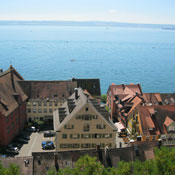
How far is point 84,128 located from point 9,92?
29771 mm

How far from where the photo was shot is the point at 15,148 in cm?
6638

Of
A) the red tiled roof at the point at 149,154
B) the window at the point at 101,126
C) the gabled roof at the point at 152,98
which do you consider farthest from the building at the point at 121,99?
the red tiled roof at the point at 149,154

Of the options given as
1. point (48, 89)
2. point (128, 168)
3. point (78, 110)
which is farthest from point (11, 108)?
point (128, 168)

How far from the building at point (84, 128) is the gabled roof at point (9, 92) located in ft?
57.9

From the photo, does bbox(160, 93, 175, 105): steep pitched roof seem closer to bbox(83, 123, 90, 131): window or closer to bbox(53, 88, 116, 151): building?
bbox(53, 88, 116, 151): building

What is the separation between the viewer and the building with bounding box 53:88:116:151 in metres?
58.0

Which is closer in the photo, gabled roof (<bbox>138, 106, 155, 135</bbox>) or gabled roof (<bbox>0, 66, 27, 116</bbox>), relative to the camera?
gabled roof (<bbox>138, 106, 155, 135</bbox>)

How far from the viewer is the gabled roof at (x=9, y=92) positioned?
7019 centimetres

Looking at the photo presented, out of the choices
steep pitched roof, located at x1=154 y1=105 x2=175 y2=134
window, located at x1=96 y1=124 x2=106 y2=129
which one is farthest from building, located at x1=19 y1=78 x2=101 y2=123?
steep pitched roof, located at x1=154 y1=105 x2=175 y2=134

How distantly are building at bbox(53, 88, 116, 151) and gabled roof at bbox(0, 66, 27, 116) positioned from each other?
57.9ft

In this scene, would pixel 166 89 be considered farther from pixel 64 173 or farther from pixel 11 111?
pixel 64 173

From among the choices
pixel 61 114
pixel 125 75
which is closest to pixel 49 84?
pixel 61 114

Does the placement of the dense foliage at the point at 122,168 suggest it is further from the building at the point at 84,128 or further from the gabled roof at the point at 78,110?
the gabled roof at the point at 78,110

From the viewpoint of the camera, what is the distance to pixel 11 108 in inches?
2847
